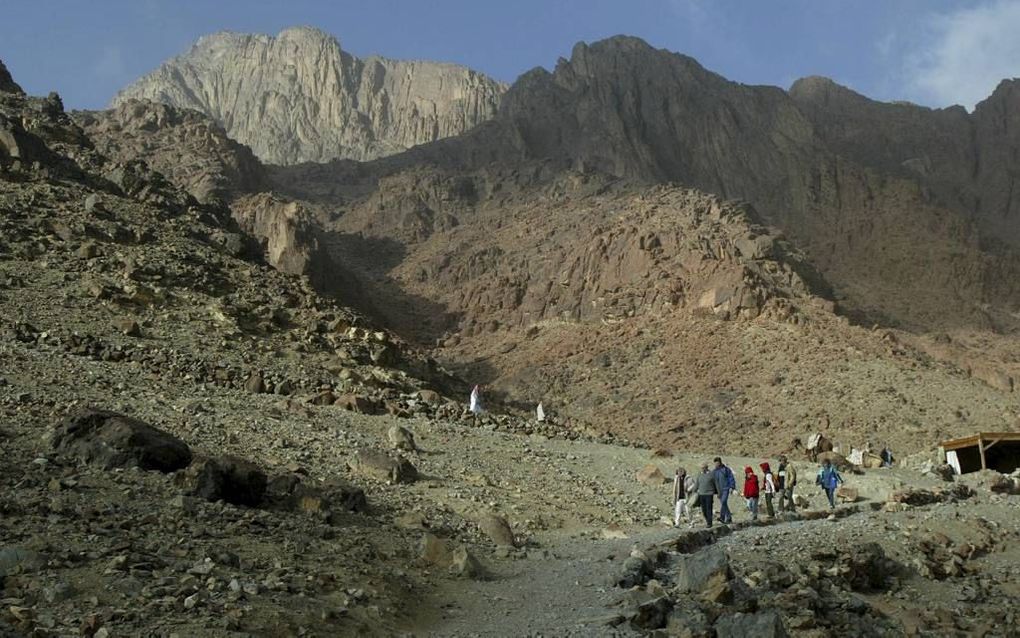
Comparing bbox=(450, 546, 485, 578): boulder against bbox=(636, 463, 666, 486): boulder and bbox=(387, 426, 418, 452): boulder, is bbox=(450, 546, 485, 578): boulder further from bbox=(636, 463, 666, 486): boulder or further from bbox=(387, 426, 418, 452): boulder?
bbox=(636, 463, 666, 486): boulder

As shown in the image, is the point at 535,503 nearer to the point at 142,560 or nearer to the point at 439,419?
the point at 439,419

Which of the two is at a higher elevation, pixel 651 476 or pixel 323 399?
pixel 323 399

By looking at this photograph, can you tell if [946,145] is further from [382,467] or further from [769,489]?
[382,467]

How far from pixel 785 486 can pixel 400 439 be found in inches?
294

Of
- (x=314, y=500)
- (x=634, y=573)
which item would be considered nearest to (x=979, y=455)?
(x=634, y=573)

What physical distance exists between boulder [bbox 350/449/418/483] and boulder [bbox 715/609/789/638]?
25.2 feet

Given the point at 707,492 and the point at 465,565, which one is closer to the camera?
the point at 465,565

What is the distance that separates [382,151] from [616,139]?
1558 inches

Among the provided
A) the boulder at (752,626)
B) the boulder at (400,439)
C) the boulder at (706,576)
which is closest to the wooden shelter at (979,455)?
the boulder at (400,439)

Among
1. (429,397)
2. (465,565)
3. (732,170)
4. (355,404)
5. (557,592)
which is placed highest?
Answer: (732,170)

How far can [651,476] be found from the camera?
2070cm

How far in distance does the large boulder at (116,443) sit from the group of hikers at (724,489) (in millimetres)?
8128

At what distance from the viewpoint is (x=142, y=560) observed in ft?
28.2

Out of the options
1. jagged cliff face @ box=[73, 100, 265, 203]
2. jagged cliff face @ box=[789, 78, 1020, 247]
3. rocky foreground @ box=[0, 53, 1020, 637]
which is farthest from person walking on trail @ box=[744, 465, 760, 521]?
jagged cliff face @ box=[789, 78, 1020, 247]
